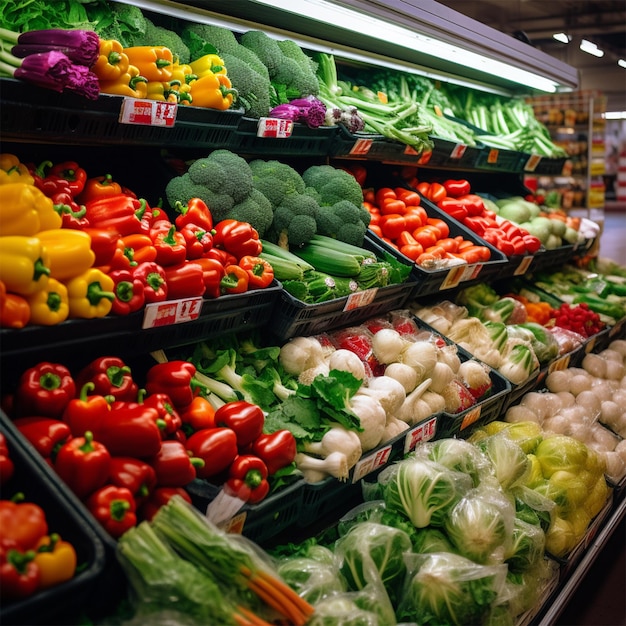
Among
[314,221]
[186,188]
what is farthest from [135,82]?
[314,221]

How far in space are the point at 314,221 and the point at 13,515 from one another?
1.94 m

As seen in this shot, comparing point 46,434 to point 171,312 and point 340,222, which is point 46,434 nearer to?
point 171,312

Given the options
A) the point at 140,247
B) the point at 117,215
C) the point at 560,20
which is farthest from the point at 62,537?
the point at 560,20

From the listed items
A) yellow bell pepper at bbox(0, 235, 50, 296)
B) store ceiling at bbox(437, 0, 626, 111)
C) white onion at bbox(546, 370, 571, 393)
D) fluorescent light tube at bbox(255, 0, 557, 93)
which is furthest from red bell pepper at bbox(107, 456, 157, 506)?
store ceiling at bbox(437, 0, 626, 111)

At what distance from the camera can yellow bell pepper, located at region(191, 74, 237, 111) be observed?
8.50 ft

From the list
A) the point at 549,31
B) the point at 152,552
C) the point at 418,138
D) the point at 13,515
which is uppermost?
the point at 549,31

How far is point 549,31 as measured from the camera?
15.5m

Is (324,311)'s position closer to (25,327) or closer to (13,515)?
(25,327)

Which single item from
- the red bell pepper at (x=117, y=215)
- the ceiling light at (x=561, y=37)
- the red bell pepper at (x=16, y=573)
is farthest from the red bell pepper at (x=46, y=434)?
the ceiling light at (x=561, y=37)

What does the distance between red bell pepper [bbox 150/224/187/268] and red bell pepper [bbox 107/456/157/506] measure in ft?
2.32

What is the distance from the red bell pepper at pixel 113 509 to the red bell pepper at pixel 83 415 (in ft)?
0.64

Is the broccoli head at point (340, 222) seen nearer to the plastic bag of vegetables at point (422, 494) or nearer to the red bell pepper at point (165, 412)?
the plastic bag of vegetables at point (422, 494)

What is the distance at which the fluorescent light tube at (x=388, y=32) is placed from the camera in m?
2.95

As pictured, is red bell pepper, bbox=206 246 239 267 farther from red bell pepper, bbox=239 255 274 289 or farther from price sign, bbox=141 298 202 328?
price sign, bbox=141 298 202 328
